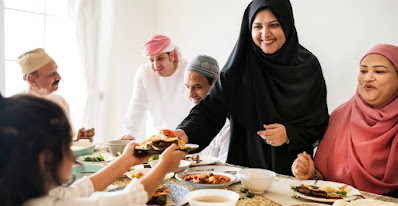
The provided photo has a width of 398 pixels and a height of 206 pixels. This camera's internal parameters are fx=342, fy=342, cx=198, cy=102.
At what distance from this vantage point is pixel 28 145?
86cm

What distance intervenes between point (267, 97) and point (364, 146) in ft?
1.90

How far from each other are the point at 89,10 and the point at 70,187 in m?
3.56

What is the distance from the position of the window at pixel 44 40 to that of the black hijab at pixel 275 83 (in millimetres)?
2737

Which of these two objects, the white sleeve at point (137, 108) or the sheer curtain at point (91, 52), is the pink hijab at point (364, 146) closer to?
the white sleeve at point (137, 108)

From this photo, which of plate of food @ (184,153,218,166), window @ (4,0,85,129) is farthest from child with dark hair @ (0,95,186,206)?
window @ (4,0,85,129)

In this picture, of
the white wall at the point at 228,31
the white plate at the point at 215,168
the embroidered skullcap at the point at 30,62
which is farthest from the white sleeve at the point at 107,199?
the white wall at the point at 228,31

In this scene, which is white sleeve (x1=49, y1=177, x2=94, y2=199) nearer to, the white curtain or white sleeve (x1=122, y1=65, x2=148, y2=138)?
white sleeve (x1=122, y1=65, x2=148, y2=138)

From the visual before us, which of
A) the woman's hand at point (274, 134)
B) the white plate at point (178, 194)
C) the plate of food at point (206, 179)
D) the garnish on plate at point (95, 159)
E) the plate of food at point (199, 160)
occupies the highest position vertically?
the woman's hand at point (274, 134)

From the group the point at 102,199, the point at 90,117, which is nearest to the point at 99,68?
the point at 90,117

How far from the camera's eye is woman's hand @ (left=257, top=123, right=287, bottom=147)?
6.05 ft

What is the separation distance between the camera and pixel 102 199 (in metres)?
0.94

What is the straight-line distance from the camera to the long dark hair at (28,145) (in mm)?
840

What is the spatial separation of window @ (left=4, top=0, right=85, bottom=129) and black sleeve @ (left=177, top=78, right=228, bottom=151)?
251 cm

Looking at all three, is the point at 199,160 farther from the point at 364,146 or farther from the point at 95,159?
the point at 364,146
